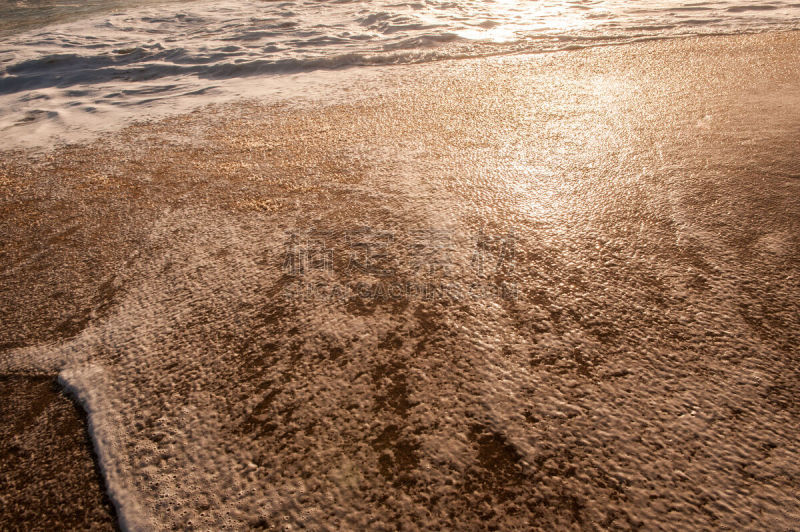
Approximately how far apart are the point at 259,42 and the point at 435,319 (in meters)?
4.92

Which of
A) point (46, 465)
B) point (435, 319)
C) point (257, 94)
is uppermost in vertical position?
point (257, 94)

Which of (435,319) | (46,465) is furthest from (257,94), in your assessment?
(46,465)

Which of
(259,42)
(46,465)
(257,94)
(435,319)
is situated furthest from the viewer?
(259,42)

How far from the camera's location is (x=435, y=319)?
120 centimetres

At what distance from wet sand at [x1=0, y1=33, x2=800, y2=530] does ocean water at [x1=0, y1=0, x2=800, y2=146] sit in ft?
4.94

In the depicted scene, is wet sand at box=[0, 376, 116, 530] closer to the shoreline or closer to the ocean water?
the shoreline

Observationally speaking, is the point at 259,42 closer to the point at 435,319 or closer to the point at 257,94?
the point at 257,94

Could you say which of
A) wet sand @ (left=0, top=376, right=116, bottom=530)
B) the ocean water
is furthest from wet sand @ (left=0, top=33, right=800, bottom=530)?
the ocean water

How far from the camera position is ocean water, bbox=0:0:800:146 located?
350 centimetres

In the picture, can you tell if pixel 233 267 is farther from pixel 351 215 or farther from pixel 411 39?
pixel 411 39

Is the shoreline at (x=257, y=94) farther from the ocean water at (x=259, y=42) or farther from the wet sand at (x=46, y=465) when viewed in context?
the wet sand at (x=46, y=465)

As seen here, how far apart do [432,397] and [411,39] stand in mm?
4264

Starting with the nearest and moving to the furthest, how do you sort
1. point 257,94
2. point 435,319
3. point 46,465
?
point 46,465, point 435,319, point 257,94

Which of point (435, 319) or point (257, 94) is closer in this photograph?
point (435, 319)
